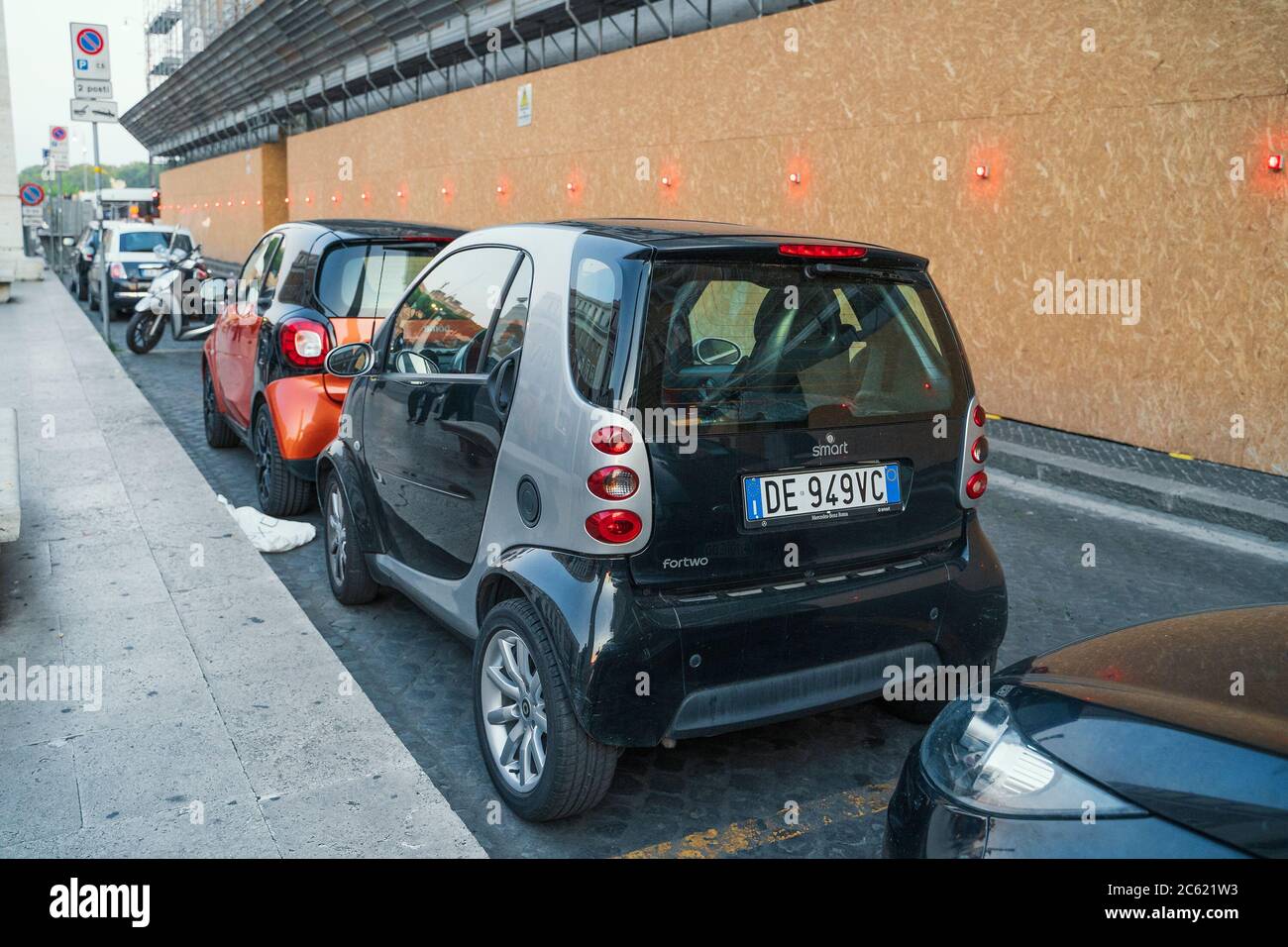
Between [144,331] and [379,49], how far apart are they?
12830 millimetres

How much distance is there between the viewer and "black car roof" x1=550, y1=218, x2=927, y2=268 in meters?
3.36

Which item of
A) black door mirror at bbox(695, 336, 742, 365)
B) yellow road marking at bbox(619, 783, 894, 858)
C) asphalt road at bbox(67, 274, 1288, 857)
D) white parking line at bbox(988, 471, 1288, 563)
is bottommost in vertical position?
yellow road marking at bbox(619, 783, 894, 858)

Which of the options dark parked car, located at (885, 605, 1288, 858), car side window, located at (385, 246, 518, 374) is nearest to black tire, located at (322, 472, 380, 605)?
car side window, located at (385, 246, 518, 374)

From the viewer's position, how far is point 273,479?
6668 millimetres

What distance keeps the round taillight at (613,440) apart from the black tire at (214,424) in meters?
6.23

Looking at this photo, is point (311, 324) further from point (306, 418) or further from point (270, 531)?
point (270, 531)

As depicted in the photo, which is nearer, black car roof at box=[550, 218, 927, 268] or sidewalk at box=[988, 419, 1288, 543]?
black car roof at box=[550, 218, 927, 268]

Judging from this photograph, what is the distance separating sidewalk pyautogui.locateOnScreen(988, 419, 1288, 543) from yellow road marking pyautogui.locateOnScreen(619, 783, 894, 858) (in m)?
3.85

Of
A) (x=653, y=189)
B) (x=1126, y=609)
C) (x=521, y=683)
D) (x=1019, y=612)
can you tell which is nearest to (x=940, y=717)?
(x=521, y=683)

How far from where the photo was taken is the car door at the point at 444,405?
12.4 feet

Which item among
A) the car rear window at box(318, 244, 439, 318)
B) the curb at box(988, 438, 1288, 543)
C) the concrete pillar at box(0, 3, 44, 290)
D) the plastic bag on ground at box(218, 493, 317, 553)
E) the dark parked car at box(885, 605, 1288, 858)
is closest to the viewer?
the dark parked car at box(885, 605, 1288, 858)

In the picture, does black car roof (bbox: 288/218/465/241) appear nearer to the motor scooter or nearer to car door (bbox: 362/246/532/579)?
car door (bbox: 362/246/532/579)

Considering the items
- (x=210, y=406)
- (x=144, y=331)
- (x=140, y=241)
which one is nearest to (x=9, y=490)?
(x=210, y=406)

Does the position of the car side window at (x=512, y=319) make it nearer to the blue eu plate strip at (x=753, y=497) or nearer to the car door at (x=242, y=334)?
the blue eu plate strip at (x=753, y=497)
